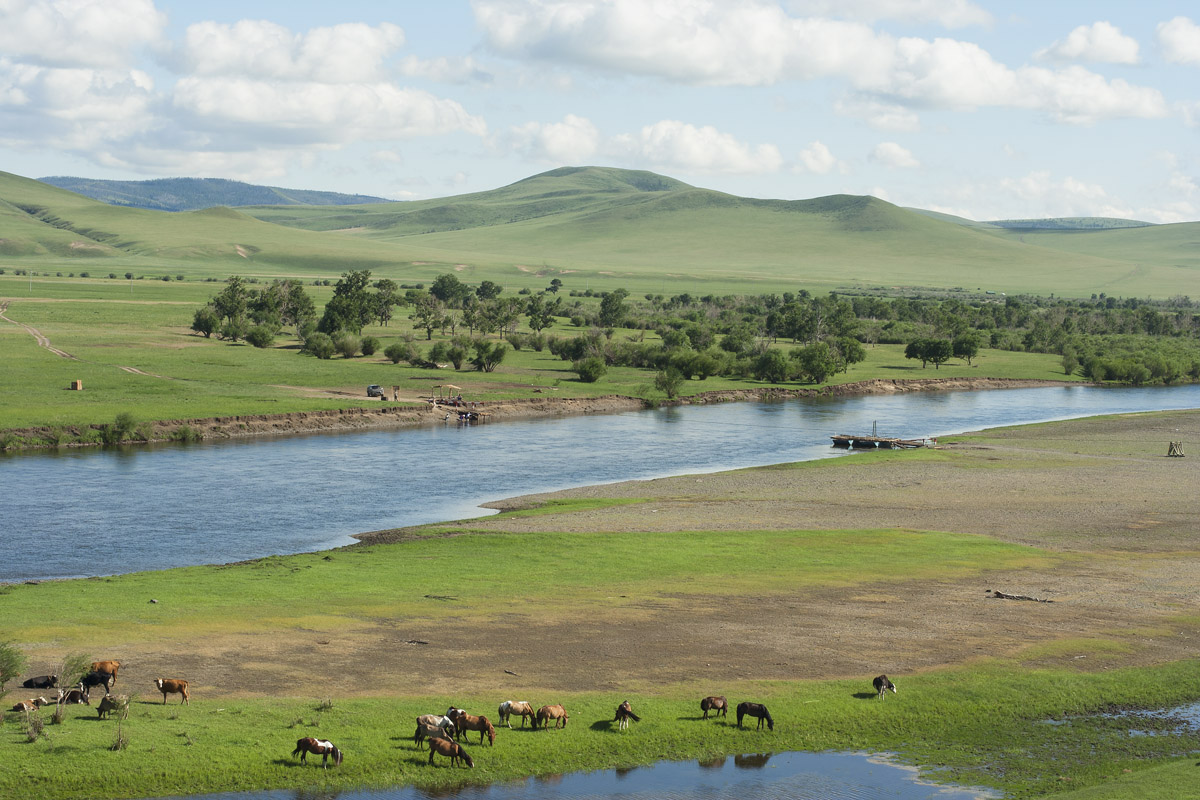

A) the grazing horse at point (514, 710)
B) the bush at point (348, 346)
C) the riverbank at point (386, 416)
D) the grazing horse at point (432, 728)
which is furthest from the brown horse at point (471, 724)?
the bush at point (348, 346)

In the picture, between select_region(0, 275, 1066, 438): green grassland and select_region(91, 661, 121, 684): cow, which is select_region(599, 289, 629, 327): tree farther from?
select_region(91, 661, 121, 684): cow

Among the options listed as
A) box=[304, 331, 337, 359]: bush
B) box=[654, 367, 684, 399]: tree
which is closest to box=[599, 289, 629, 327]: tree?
box=[304, 331, 337, 359]: bush

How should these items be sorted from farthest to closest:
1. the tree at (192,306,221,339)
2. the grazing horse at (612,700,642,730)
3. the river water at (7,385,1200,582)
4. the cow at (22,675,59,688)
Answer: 1. the tree at (192,306,221,339)
2. the river water at (7,385,1200,582)
3. the grazing horse at (612,700,642,730)
4. the cow at (22,675,59,688)

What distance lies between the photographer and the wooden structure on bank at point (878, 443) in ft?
255

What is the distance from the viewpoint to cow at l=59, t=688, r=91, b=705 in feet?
82.8

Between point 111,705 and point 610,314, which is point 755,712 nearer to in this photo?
point 111,705

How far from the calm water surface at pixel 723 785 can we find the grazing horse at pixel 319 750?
0.65 metres

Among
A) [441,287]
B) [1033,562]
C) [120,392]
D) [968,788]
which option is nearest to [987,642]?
[968,788]

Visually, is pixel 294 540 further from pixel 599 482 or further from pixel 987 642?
pixel 987 642

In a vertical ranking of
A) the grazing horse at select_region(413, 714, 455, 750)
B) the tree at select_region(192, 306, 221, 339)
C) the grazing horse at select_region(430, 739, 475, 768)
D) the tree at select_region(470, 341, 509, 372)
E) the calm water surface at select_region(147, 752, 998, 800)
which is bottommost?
the calm water surface at select_region(147, 752, 998, 800)

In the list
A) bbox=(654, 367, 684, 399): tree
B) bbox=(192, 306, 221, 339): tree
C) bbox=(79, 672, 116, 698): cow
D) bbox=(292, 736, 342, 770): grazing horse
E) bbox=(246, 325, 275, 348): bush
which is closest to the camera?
bbox=(292, 736, 342, 770): grazing horse

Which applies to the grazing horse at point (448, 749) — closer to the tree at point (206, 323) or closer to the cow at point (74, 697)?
the cow at point (74, 697)

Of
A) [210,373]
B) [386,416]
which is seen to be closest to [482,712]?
[386,416]

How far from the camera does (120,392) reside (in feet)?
278
